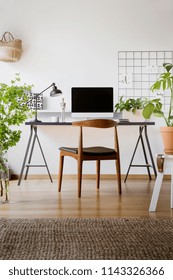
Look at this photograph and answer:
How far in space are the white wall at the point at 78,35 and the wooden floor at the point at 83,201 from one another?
4.14 ft

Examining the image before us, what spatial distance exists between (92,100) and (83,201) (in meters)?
1.82

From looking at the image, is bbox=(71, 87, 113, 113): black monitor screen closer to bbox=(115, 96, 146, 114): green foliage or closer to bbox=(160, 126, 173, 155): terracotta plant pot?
bbox=(115, 96, 146, 114): green foliage

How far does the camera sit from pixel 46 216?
11.4 feet

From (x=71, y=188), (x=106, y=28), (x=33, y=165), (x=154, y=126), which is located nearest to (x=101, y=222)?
(x=71, y=188)

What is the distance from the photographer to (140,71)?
5.79 m

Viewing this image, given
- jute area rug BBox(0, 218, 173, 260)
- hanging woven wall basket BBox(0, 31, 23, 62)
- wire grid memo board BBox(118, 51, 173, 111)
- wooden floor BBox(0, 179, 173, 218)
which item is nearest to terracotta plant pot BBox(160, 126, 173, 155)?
wooden floor BBox(0, 179, 173, 218)

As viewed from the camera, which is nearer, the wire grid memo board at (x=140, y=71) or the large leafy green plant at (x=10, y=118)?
the large leafy green plant at (x=10, y=118)

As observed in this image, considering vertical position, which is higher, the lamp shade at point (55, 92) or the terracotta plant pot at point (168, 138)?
the lamp shade at point (55, 92)

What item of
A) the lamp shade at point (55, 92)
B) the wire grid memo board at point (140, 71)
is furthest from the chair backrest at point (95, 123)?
the wire grid memo board at point (140, 71)

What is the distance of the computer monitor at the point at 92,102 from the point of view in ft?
18.5

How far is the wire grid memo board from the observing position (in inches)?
227

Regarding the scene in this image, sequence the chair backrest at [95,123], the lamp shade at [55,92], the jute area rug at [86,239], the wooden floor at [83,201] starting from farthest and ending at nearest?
the lamp shade at [55,92], the chair backrest at [95,123], the wooden floor at [83,201], the jute area rug at [86,239]

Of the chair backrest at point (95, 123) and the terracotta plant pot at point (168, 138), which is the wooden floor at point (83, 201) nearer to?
the terracotta plant pot at point (168, 138)

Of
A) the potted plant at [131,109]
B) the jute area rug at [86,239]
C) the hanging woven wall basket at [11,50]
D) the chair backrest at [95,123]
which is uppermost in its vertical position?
the hanging woven wall basket at [11,50]
